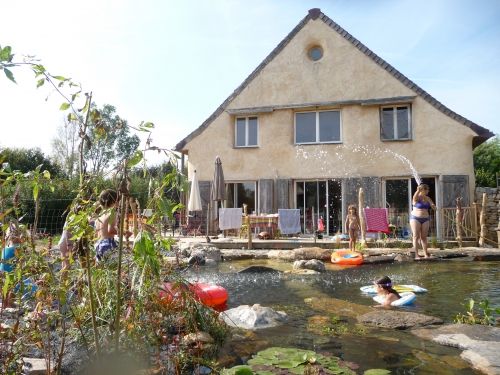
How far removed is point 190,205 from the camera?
1373 centimetres

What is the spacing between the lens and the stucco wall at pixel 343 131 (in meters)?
13.6

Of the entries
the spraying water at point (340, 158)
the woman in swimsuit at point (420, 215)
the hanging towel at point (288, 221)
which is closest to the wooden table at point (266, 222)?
the hanging towel at point (288, 221)

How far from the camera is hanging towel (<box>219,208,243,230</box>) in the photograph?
13.3 metres

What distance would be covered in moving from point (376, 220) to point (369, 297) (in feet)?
23.2

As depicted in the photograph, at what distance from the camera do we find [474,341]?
135 inches

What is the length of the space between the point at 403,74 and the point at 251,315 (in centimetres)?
1254

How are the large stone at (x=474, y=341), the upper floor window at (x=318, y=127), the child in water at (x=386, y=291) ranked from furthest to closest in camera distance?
the upper floor window at (x=318, y=127), the child in water at (x=386, y=291), the large stone at (x=474, y=341)

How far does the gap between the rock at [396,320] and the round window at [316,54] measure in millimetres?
12531

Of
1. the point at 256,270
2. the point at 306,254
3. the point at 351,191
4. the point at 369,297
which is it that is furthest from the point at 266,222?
the point at 369,297

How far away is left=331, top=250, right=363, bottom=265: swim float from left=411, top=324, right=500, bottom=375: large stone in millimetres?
5128

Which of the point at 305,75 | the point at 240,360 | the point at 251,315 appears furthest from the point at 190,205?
the point at 240,360

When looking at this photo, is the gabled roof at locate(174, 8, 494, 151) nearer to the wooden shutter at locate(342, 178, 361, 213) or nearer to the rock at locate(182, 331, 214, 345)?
the wooden shutter at locate(342, 178, 361, 213)

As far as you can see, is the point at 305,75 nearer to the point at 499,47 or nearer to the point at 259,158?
the point at 259,158

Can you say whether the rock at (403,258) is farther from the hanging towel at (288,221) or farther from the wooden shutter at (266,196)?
the wooden shutter at (266,196)
